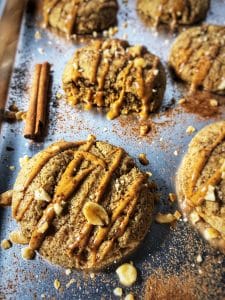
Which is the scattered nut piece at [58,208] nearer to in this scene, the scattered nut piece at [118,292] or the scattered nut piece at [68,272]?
the scattered nut piece at [68,272]

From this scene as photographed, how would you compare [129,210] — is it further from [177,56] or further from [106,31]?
[106,31]

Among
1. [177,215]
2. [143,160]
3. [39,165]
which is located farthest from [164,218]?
[39,165]

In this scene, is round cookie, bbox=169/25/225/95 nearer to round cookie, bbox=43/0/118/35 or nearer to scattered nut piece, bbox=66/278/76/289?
round cookie, bbox=43/0/118/35

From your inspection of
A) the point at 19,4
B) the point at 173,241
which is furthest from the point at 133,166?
the point at 19,4

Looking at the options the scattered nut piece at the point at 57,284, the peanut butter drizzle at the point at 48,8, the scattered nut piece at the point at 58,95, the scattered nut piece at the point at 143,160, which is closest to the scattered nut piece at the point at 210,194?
the scattered nut piece at the point at 143,160

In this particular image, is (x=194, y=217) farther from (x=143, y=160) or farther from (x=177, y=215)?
(x=143, y=160)
